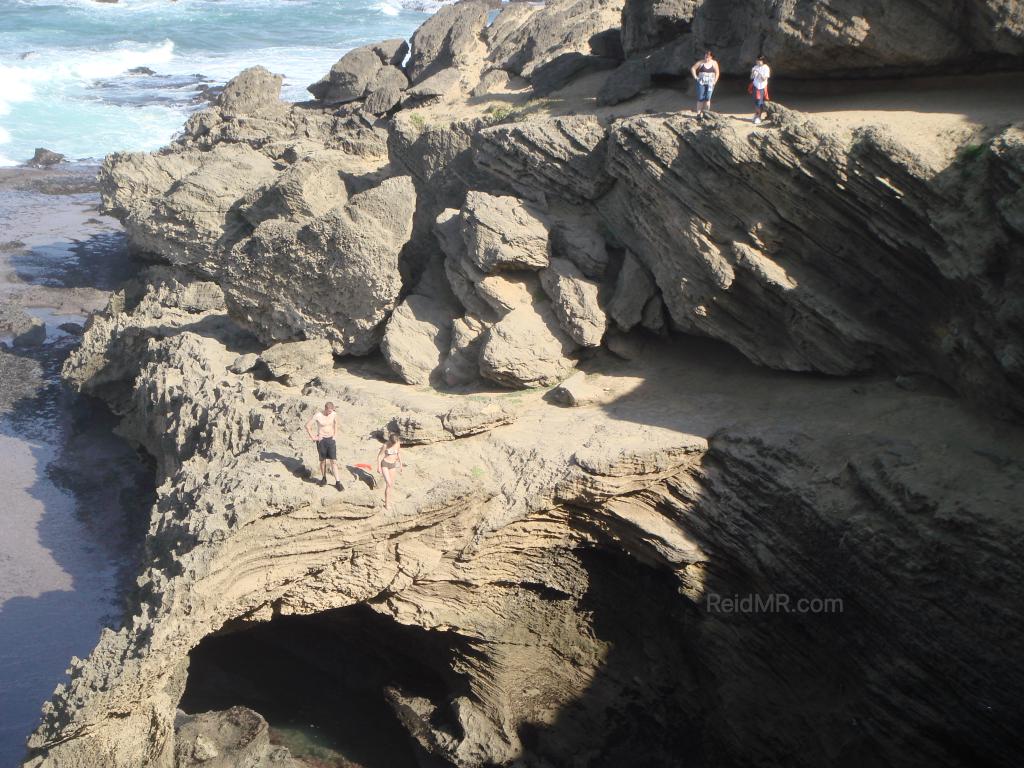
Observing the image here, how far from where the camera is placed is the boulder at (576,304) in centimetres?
1625

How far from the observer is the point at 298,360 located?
1798 cm

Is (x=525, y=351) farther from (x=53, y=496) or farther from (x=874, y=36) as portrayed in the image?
(x=53, y=496)

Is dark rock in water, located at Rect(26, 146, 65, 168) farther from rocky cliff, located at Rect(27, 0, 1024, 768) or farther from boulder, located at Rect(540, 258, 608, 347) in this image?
boulder, located at Rect(540, 258, 608, 347)

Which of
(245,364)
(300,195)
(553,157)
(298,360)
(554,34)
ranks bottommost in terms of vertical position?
(245,364)

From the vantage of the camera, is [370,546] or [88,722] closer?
[88,722]

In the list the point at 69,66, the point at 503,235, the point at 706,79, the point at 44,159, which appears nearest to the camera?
the point at 503,235

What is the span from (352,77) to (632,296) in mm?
19555

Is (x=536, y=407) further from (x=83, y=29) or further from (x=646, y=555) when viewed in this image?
(x=83, y=29)

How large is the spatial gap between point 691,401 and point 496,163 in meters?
5.94

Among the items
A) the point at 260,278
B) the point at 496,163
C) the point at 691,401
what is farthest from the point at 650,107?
the point at 260,278

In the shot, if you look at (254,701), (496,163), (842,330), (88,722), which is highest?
(496,163)

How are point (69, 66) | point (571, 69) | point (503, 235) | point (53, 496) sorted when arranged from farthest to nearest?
point (69, 66)
point (571, 69)
point (53, 496)
point (503, 235)

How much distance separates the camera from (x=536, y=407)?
1583 cm

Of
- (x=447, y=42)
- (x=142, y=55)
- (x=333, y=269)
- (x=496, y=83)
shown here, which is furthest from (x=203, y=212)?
(x=142, y=55)
